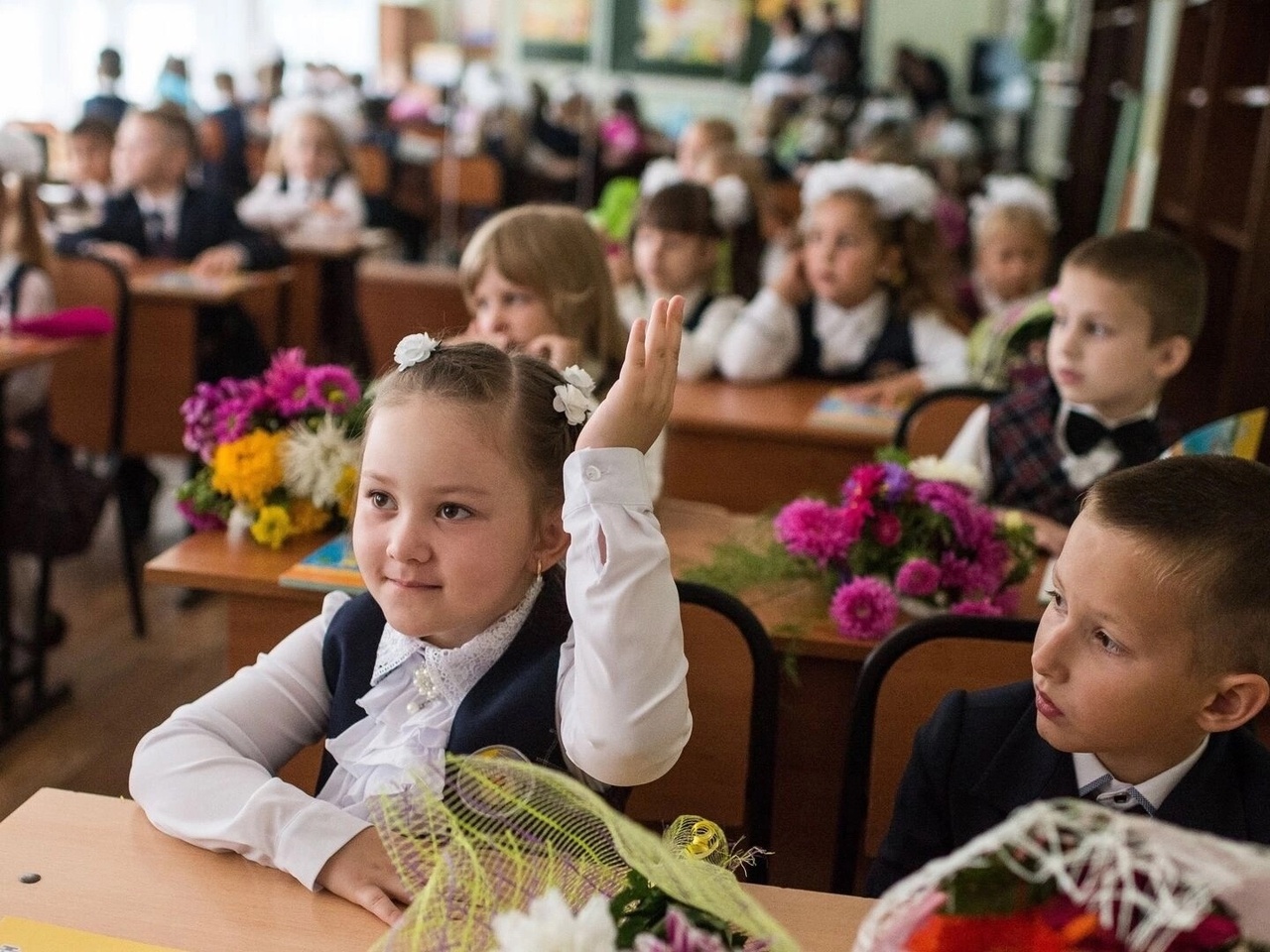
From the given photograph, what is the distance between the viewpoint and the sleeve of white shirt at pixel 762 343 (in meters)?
3.83

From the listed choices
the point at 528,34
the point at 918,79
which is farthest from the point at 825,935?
the point at 528,34

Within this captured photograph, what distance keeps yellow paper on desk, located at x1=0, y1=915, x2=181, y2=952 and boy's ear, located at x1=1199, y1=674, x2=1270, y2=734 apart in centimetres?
87

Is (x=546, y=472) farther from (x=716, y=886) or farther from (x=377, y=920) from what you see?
(x=716, y=886)

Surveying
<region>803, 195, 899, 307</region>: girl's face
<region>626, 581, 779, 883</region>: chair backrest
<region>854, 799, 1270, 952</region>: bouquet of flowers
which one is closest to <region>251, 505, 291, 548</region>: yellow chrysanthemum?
<region>626, 581, 779, 883</region>: chair backrest

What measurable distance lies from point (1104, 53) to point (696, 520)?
589 centimetres

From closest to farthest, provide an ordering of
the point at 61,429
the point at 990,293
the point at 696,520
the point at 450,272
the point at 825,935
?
the point at 825,935, the point at 696,520, the point at 61,429, the point at 990,293, the point at 450,272

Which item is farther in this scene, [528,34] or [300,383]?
[528,34]

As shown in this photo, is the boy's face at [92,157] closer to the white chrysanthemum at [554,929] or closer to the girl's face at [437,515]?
the girl's face at [437,515]

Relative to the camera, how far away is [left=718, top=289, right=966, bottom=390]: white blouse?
151 inches

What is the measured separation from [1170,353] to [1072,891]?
6.78ft

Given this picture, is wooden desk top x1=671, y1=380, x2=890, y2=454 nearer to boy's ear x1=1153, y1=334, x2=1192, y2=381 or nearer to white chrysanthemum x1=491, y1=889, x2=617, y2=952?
boy's ear x1=1153, y1=334, x2=1192, y2=381

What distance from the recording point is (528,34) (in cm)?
1520

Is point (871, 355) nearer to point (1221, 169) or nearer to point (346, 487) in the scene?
point (1221, 169)

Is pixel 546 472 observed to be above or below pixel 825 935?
above
